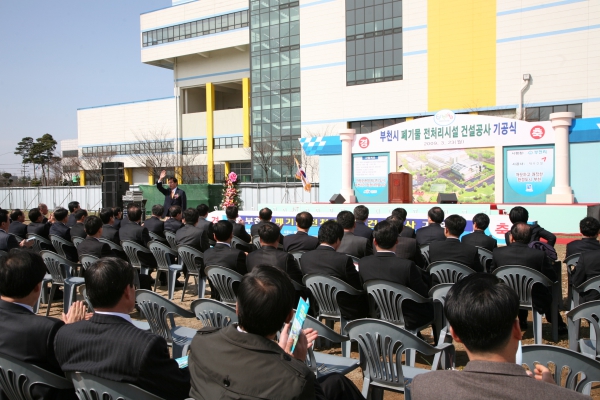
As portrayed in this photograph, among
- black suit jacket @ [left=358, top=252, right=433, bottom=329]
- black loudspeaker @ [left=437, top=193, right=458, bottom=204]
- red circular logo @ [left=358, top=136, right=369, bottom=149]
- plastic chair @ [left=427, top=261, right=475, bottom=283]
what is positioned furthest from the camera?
red circular logo @ [left=358, top=136, right=369, bottom=149]

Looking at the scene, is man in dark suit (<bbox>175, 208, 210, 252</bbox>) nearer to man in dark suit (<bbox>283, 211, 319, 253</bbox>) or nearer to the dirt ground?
the dirt ground

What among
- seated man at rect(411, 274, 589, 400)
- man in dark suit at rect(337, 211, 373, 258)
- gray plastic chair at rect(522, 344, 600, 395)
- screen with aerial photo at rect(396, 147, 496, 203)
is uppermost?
screen with aerial photo at rect(396, 147, 496, 203)

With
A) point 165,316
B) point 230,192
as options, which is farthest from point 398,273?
point 230,192

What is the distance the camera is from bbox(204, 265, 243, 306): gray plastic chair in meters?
4.59

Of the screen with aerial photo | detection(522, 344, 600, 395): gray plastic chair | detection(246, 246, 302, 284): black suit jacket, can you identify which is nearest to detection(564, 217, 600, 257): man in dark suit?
detection(246, 246, 302, 284): black suit jacket

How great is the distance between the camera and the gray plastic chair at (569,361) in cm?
213

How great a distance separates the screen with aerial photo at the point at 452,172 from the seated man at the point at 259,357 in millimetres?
14513

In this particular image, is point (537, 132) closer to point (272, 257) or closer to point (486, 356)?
point (272, 257)

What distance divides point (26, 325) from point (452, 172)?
15.0 metres

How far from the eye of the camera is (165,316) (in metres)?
3.47

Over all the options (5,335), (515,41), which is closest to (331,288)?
(5,335)

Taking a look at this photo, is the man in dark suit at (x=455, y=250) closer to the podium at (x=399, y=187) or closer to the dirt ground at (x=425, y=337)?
the dirt ground at (x=425, y=337)

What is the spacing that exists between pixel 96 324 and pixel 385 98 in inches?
1031

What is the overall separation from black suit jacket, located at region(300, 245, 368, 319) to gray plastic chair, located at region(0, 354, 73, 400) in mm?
2444
